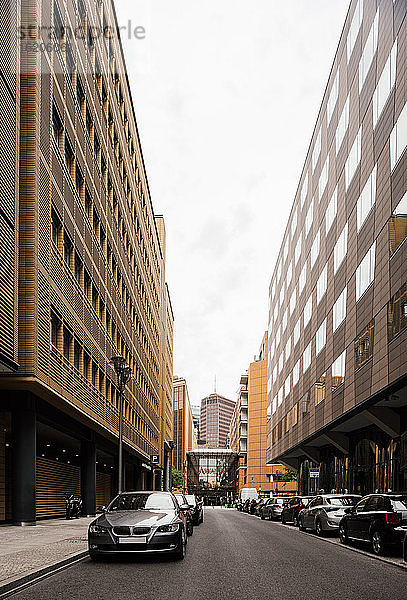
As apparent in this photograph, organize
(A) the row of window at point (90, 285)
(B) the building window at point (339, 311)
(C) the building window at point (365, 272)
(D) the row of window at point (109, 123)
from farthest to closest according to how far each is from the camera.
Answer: (B) the building window at point (339, 311) → (C) the building window at point (365, 272) → (D) the row of window at point (109, 123) → (A) the row of window at point (90, 285)

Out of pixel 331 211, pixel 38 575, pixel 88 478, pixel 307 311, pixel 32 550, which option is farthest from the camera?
pixel 307 311

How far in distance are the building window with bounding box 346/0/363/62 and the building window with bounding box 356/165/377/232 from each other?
7.83 m

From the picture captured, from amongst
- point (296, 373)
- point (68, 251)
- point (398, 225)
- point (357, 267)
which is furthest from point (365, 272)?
point (296, 373)

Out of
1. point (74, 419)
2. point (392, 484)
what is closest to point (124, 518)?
point (74, 419)

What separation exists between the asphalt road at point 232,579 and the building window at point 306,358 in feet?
112

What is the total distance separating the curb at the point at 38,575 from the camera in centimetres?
994

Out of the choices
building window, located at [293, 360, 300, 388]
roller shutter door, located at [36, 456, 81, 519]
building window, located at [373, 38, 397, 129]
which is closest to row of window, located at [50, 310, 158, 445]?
roller shutter door, located at [36, 456, 81, 519]

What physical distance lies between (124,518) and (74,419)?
17.6m

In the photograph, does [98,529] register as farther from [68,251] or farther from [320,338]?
[320,338]

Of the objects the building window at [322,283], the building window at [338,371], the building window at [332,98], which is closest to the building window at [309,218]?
the building window at [322,283]

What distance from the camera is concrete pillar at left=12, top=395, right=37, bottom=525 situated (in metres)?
23.2

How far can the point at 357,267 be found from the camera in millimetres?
34500

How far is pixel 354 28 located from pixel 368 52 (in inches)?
148

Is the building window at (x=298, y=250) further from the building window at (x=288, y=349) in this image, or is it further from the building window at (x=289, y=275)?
the building window at (x=288, y=349)
